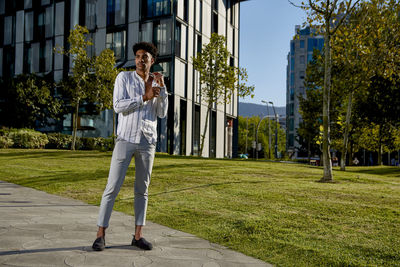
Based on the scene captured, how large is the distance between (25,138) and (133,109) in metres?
20.6

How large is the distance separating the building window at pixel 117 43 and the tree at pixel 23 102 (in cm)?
578

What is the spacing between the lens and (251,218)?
5.61 meters

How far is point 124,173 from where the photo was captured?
3.87 metres

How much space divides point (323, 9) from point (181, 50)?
1729 centimetres

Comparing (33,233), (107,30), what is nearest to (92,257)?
(33,233)

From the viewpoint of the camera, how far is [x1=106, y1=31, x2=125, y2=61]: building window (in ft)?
96.9

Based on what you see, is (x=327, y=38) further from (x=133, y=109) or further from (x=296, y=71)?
(x=296, y=71)

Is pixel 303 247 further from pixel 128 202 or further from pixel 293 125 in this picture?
pixel 293 125

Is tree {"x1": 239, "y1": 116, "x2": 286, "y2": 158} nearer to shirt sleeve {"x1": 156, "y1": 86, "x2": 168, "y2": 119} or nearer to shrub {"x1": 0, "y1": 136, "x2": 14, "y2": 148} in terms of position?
shrub {"x1": 0, "y1": 136, "x2": 14, "y2": 148}

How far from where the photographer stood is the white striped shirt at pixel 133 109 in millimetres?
3805

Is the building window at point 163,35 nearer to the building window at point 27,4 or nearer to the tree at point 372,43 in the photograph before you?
the building window at point 27,4

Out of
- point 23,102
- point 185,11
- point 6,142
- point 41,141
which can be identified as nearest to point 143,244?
point 6,142

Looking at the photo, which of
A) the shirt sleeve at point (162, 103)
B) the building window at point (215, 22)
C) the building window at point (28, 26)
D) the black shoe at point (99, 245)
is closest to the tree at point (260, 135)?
the building window at point (215, 22)

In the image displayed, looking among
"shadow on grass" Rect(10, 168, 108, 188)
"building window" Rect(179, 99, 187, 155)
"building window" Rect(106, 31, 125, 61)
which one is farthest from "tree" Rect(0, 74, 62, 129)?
"shadow on grass" Rect(10, 168, 108, 188)
